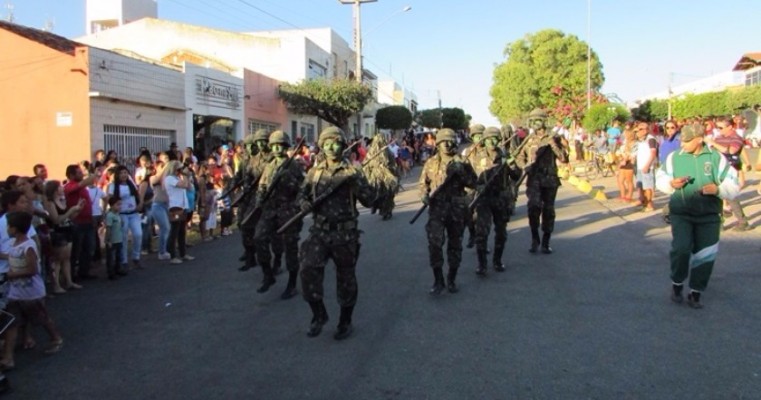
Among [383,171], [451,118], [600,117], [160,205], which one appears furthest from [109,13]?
[451,118]

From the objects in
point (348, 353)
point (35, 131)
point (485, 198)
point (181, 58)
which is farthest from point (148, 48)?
point (348, 353)

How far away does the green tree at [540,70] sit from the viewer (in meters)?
50.4

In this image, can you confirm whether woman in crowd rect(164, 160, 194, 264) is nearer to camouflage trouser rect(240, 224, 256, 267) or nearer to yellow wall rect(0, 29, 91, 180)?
camouflage trouser rect(240, 224, 256, 267)

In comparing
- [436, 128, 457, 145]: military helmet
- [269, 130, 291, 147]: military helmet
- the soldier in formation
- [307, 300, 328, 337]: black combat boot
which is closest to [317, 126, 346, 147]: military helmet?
[307, 300, 328, 337]: black combat boot

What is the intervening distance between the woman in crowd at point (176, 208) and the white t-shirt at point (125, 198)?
76 cm

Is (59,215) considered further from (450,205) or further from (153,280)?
(450,205)

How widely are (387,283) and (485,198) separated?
1649 mm

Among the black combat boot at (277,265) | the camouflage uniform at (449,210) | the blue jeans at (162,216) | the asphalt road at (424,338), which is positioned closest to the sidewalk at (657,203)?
the asphalt road at (424,338)

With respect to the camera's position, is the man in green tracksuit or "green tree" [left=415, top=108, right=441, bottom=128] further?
"green tree" [left=415, top=108, right=441, bottom=128]

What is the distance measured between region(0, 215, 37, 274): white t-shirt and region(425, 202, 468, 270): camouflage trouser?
3.82m

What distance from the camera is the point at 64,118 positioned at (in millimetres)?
16625

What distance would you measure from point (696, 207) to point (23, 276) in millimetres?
5969

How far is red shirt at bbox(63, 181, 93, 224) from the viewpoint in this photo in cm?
811

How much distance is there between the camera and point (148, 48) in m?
29.5
